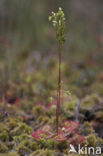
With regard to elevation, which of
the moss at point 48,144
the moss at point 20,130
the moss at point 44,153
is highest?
the moss at point 20,130

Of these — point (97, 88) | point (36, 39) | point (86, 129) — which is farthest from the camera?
point (36, 39)

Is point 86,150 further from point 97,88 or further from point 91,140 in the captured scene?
point 97,88

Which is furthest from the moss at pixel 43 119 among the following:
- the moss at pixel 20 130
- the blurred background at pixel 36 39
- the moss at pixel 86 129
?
the blurred background at pixel 36 39

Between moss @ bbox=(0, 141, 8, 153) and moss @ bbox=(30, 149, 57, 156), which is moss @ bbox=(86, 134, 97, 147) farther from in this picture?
moss @ bbox=(0, 141, 8, 153)

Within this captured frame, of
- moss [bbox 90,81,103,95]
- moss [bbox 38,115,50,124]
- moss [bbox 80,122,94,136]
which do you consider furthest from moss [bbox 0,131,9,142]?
moss [bbox 90,81,103,95]

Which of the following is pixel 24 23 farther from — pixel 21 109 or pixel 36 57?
pixel 21 109

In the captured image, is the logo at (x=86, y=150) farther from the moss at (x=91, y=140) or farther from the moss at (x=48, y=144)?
the moss at (x=48, y=144)

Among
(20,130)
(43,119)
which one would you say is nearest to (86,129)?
(43,119)

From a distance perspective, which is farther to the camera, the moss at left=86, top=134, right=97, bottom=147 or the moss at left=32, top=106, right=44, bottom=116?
the moss at left=32, top=106, right=44, bottom=116

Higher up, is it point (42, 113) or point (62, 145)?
point (42, 113)
